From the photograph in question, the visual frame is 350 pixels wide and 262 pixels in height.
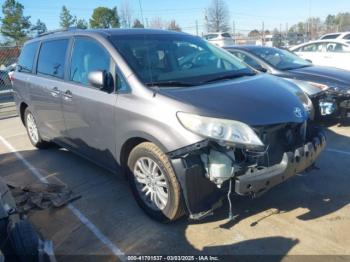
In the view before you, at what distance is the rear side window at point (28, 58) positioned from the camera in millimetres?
5883

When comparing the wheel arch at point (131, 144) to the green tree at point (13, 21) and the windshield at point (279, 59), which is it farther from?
the green tree at point (13, 21)

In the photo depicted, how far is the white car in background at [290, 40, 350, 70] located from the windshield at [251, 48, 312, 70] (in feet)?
12.3

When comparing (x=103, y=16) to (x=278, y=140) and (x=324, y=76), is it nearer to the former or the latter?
(x=324, y=76)

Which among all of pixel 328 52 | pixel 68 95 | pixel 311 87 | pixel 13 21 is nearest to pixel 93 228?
pixel 68 95

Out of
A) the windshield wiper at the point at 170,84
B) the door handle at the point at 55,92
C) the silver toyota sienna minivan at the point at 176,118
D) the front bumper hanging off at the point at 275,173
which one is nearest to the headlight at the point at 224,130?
the silver toyota sienna minivan at the point at 176,118

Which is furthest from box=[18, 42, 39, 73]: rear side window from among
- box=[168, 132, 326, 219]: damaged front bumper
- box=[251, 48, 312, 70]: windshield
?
box=[251, 48, 312, 70]: windshield

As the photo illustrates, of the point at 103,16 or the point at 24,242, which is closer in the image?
the point at 24,242

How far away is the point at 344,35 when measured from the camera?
1669 cm

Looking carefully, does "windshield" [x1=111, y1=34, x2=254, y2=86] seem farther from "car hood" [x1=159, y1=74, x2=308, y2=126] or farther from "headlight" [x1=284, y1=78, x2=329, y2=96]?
"headlight" [x1=284, y1=78, x2=329, y2=96]

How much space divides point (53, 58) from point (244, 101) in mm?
2978

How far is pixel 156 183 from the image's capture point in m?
3.53

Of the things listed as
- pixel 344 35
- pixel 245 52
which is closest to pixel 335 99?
pixel 245 52

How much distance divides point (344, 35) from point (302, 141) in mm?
15103

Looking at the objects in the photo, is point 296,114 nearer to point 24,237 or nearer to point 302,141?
point 302,141
